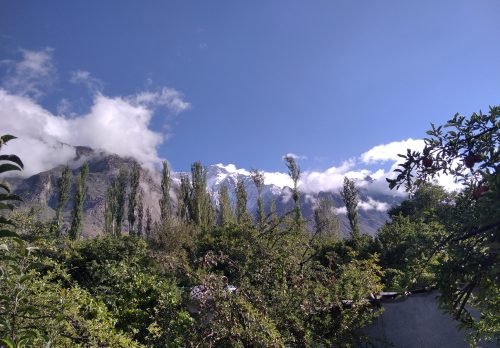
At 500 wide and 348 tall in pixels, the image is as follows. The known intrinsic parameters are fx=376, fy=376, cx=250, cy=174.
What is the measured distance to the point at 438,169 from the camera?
2.81m

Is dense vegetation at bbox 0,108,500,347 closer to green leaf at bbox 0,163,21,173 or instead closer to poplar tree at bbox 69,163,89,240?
green leaf at bbox 0,163,21,173

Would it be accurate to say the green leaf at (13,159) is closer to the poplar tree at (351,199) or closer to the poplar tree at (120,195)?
the poplar tree at (351,199)

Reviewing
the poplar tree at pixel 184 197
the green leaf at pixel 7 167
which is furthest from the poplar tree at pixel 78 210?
the green leaf at pixel 7 167

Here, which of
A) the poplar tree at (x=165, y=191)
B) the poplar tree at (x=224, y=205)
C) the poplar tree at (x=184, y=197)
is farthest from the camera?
the poplar tree at (x=165, y=191)

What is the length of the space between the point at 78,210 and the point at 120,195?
35.9ft

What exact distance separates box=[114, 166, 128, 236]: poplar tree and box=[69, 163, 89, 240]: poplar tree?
215 inches

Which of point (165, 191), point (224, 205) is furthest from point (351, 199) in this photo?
point (165, 191)

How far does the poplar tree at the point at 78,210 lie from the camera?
40188 mm

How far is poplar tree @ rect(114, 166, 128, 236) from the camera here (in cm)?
5020

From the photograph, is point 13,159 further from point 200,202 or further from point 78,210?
point 78,210

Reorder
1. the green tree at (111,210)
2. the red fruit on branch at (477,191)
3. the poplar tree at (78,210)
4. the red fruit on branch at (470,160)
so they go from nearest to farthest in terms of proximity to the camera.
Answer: the red fruit on branch at (477,191) → the red fruit on branch at (470,160) → the poplar tree at (78,210) → the green tree at (111,210)

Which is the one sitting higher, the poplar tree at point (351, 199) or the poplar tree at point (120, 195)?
the poplar tree at point (120, 195)

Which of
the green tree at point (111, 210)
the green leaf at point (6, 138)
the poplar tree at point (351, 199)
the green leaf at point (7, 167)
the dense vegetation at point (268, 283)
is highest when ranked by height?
the green tree at point (111, 210)

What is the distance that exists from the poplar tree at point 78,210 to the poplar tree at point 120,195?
547cm
